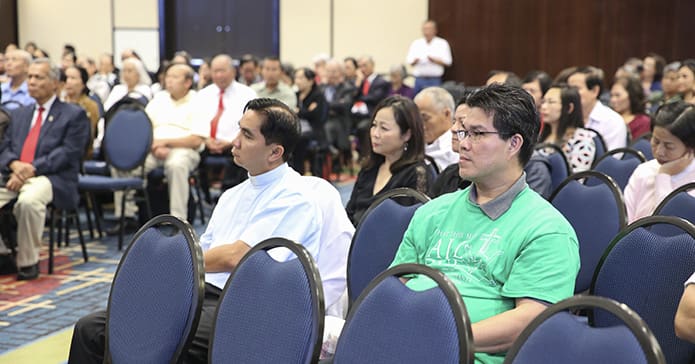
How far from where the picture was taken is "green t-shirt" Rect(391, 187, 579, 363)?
7.29ft

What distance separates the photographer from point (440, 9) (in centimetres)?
1430

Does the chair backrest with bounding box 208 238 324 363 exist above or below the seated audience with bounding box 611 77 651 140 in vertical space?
below

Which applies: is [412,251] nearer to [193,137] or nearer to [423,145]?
[423,145]

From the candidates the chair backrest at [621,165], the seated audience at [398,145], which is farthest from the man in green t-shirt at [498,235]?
the chair backrest at [621,165]

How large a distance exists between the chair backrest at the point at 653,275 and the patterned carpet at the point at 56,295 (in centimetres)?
269

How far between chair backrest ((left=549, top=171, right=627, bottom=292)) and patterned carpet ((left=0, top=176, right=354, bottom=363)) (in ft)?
8.21

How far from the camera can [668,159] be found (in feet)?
12.6

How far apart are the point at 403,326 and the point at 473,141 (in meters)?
0.65

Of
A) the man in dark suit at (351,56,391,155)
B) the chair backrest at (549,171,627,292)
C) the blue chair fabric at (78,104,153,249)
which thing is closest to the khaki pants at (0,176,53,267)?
the blue chair fabric at (78,104,153,249)

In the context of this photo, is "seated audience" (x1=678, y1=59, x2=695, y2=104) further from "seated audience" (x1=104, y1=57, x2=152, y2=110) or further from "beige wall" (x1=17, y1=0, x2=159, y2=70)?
"beige wall" (x1=17, y1=0, x2=159, y2=70)

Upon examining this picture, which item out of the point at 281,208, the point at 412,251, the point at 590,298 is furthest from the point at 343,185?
the point at 590,298

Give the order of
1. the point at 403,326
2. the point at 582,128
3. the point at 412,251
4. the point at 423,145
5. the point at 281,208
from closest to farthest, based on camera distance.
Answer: the point at 403,326, the point at 412,251, the point at 281,208, the point at 423,145, the point at 582,128

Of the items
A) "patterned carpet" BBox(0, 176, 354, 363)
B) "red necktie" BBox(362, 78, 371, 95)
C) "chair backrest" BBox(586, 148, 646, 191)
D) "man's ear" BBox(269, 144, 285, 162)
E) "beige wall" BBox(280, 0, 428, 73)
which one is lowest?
"patterned carpet" BBox(0, 176, 354, 363)

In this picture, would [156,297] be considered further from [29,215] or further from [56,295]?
[29,215]
